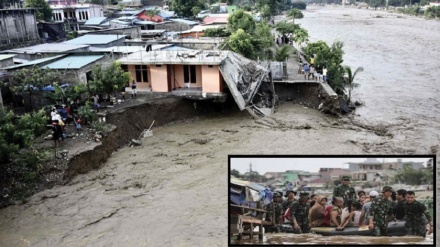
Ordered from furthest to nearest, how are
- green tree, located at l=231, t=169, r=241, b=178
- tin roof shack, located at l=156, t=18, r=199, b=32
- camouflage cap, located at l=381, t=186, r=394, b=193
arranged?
tin roof shack, located at l=156, t=18, r=199, b=32 → camouflage cap, located at l=381, t=186, r=394, b=193 → green tree, located at l=231, t=169, r=241, b=178

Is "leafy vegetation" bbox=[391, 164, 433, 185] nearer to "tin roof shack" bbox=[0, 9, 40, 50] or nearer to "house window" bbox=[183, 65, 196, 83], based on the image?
"house window" bbox=[183, 65, 196, 83]

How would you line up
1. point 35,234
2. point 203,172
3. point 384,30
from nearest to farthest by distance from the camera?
point 35,234
point 203,172
point 384,30

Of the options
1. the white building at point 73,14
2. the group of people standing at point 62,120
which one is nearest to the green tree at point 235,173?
the group of people standing at point 62,120

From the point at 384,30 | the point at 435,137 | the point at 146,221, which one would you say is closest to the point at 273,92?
the point at 435,137

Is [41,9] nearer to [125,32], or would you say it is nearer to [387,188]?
[125,32]

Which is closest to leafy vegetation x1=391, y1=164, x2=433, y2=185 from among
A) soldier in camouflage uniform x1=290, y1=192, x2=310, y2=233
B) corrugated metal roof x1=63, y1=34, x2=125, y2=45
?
soldier in camouflage uniform x1=290, y1=192, x2=310, y2=233

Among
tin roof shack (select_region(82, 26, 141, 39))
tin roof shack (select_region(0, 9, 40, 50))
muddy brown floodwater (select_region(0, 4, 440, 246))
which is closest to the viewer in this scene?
muddy brown floodwater (select_region(0, 4, 440, 246))

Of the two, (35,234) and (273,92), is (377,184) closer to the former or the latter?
(35,234)
